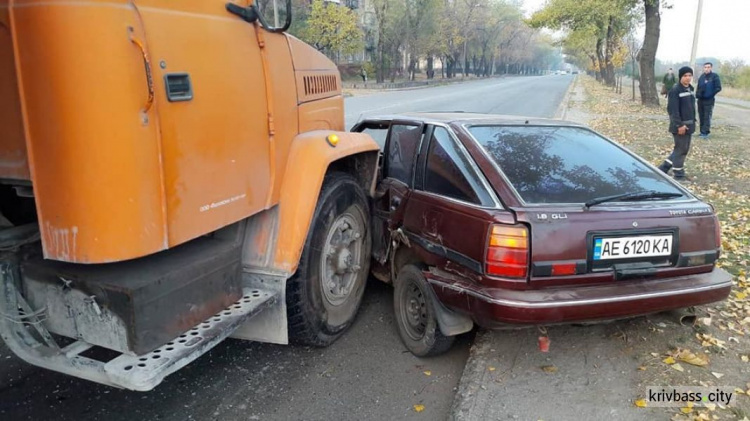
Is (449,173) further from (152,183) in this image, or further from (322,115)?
(152,183)

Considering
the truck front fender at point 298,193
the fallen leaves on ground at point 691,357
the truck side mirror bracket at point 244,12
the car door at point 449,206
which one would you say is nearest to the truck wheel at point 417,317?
the car door at point 449,206

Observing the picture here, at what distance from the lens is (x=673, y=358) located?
334 cm

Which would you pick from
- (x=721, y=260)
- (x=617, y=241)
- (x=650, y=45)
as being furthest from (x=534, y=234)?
(x=650, y=45)

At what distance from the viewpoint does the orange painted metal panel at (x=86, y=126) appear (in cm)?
198

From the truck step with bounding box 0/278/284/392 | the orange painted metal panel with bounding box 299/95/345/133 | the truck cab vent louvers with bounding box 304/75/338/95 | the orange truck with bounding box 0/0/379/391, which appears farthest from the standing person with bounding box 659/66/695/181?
the truck step with bounding box 0/278/284/392

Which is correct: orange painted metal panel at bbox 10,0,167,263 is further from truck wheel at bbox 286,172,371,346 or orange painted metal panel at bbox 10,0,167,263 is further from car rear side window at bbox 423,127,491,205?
car rear side window at bbox 423,127,491,205

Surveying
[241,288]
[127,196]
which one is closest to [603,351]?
[241,288]

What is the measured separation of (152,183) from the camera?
2232mm

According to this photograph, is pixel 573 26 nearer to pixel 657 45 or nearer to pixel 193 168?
pixel 657 45

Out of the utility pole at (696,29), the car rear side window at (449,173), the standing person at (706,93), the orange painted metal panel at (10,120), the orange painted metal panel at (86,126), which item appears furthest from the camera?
the utility pole at (696,29)

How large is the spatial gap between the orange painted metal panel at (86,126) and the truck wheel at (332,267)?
132 cm

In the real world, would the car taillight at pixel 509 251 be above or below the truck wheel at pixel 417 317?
above

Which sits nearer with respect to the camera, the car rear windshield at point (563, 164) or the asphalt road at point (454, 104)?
the car rear windshield at point (563, 164)

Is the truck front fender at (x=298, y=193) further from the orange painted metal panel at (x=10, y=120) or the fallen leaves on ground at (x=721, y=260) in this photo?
the fallen leaves on ground at (x=721, y=260)
